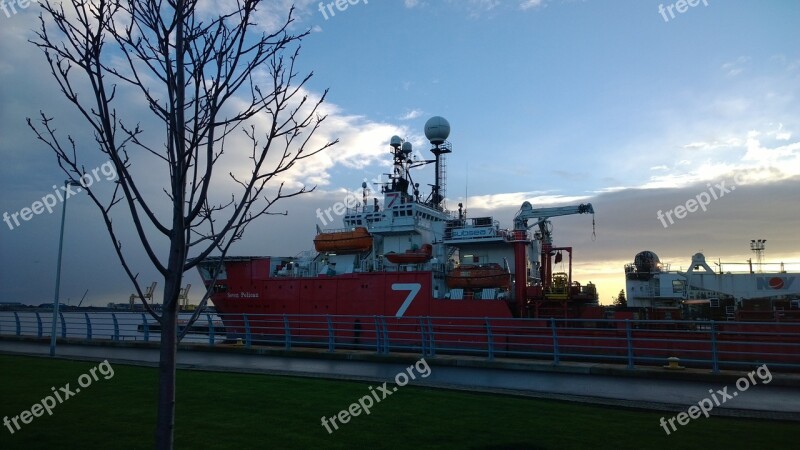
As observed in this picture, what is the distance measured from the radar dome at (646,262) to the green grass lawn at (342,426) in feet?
72.7

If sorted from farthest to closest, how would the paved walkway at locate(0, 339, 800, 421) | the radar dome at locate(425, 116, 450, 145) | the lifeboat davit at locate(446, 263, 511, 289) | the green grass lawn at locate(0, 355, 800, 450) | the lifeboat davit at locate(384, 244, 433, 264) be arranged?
the radar dome at locate(425, 116, 450, 145) < the lifeboat davit at locate(384, 244, 433, 264) < the lifeboat davit at locate(446, 263, 511, 289) < the paved walkway at locate(0, 339, 800, 421) < the green grass lawn at locate(0, 355, 800, 450)

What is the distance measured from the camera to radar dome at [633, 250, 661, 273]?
27444 mm

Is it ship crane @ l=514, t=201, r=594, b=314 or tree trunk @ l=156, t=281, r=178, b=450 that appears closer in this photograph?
tree trunk @ l=156, t=281, r=178, b=450

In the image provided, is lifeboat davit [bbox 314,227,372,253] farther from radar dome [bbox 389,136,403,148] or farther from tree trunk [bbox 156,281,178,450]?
tree trunk [bbox 156,281,178,450]

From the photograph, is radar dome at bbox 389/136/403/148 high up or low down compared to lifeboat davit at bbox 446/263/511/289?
up

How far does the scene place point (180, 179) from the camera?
120 inches

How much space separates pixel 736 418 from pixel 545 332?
12.5m

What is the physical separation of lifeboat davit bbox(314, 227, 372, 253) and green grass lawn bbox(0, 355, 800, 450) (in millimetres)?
16791

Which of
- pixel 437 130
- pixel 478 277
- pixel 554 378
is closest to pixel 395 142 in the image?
pixel 437 130

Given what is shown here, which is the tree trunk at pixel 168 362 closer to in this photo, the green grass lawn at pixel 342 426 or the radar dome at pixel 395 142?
the green grass lawn at pixel 342 426

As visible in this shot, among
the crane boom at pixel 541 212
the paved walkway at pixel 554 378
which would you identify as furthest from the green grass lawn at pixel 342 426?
the crane boom at pixel 541 212

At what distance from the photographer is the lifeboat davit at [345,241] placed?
25.8 m

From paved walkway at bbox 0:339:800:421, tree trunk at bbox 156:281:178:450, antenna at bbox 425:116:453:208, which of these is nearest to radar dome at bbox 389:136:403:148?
antenna at bbox 425:116:453:208

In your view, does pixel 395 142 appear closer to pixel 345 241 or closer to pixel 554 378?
pixel 345 241
